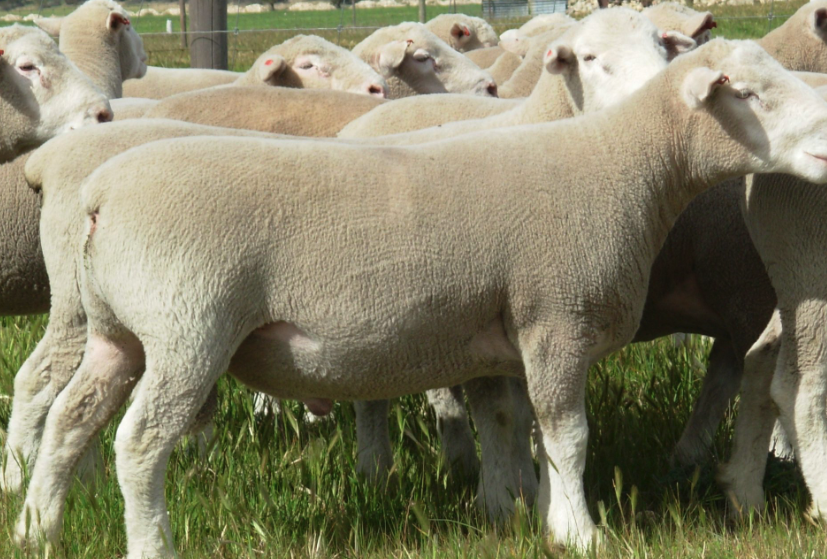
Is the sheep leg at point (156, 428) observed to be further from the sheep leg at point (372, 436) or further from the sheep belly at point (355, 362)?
the sheep leg at point (372, 436)

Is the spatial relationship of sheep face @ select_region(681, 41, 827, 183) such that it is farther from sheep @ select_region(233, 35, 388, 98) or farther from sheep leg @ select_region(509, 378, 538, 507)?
sheep @ select_region(233, 35, 388, 98)

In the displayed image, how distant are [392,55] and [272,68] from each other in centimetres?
72

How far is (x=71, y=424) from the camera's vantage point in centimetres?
294

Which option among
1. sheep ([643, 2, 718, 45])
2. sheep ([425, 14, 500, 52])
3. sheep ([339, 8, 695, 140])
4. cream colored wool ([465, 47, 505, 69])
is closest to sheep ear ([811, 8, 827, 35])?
sheep ([643, 2, 718, 45])

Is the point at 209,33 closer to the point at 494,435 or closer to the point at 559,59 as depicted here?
the point at 559,59

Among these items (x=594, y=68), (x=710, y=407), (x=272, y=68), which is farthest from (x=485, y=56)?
(x=710, y=407)

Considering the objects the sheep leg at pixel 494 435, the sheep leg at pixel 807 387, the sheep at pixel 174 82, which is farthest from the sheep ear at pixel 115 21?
the sheep leg at pixel 807 387

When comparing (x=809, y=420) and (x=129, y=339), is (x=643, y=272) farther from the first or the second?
(x=129, y=339)

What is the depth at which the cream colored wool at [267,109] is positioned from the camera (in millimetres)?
4586

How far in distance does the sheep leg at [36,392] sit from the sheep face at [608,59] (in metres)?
1.97

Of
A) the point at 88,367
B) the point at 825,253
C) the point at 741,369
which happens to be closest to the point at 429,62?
the point at 741,369

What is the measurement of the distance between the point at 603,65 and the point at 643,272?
1.21 meters

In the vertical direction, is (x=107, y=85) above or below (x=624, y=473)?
above

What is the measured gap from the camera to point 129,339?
2.96m
